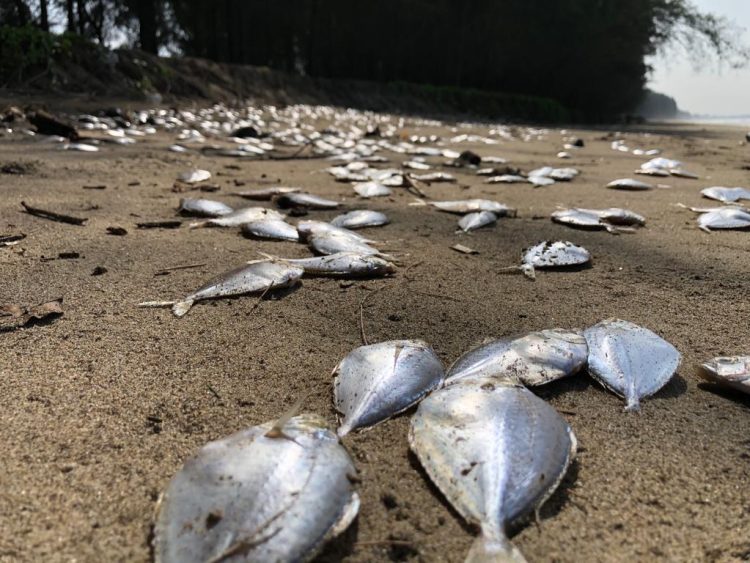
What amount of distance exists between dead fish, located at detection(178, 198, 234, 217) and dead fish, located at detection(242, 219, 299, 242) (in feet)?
0.86

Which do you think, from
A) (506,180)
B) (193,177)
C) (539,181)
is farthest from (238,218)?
(539,181)

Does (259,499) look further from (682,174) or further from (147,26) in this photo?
(147,26)

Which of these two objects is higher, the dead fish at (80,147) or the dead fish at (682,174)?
the dead fish at (682,174)

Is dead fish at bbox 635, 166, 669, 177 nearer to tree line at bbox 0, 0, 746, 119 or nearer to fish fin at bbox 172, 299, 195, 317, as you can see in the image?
fish fin at bbox 172, 299, 195, 317

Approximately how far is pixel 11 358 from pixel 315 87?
45.1 ft

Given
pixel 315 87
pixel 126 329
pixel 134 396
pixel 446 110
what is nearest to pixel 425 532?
pixel 134 396

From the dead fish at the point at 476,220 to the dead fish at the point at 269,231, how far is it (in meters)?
0.66

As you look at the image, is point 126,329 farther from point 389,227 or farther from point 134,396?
point 389,227

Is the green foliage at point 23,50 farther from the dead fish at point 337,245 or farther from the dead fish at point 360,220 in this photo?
the dead fish at point 337,245

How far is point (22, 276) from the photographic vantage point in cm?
147

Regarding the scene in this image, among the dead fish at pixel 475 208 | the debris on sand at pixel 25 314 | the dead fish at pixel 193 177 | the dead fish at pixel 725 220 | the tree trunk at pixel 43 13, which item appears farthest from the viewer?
the tree trunk at pixel 43 13

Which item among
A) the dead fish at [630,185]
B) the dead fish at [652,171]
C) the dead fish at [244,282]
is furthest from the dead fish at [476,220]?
the dead fish at [652,171]

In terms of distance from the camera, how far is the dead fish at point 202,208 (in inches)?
87.0

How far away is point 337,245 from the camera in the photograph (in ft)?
5.85
